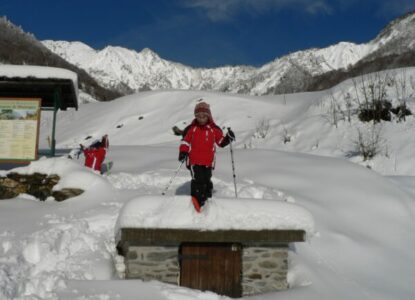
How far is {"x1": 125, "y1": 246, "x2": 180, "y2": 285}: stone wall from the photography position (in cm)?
638

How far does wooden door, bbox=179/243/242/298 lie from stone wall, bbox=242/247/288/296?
0.10 meters

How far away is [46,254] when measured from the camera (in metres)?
6.51

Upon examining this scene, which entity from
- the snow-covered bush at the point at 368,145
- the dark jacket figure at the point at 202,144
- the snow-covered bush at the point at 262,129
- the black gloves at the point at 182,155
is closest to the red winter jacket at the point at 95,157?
the dark jacket figure at the point at 202,144

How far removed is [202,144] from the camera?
7.28 meters

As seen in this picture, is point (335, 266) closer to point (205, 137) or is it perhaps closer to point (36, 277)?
point (205, 137)

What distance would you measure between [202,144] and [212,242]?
1.55m

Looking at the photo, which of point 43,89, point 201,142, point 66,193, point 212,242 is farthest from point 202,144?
point 43,89

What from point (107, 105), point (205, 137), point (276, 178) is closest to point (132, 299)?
point (205, 137)

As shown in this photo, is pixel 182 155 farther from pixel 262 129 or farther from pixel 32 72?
pixel 262 129

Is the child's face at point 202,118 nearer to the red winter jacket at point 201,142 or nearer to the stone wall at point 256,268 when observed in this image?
the red winter jacket at point 201,142

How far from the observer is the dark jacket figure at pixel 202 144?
721cm

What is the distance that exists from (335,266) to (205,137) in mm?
2902

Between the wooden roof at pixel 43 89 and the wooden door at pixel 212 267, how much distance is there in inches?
232

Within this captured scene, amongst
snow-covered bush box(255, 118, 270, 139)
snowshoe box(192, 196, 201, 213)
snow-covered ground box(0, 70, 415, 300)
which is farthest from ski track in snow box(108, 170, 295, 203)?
snow-covered bush box(255, 118, 270, 139)
